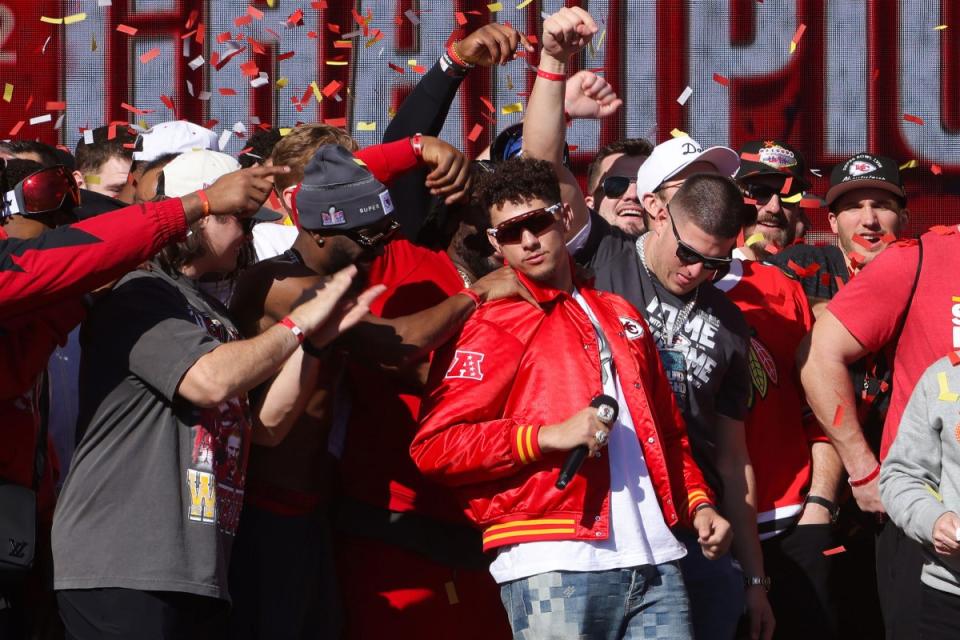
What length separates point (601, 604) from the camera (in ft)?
11.8

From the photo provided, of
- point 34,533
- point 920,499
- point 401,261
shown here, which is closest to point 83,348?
point 34,533

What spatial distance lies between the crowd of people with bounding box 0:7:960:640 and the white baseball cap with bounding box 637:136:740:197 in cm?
2

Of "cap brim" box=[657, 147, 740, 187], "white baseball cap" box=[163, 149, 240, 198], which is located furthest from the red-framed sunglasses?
"cap brim" box=[657, 147, 740, 187]

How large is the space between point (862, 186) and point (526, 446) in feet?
8.28

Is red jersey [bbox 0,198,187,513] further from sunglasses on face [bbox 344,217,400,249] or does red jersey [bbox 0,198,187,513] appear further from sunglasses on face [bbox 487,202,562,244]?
sunglasses on face [bbox 487,202,562,244]

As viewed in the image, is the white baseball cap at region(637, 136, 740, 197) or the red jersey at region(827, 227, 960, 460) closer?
the red jersey at region(827, 227, 960, 460)

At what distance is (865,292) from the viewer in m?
4.38

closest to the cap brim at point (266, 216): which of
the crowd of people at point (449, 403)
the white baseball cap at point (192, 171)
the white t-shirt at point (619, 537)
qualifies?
the crowd of people at point (449, 403)

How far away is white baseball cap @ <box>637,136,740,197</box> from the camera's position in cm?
478

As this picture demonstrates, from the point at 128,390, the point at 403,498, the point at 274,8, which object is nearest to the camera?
the point at 128,390

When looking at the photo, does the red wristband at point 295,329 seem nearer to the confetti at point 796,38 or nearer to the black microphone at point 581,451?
the black microphone at point 581,451

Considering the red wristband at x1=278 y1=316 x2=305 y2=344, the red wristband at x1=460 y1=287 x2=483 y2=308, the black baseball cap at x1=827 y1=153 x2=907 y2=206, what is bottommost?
the red wristband at x1=278 y1=316 x2=305 y2=344

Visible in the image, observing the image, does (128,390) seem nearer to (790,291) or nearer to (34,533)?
(34,533)

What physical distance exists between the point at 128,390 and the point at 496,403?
961 millimetres
